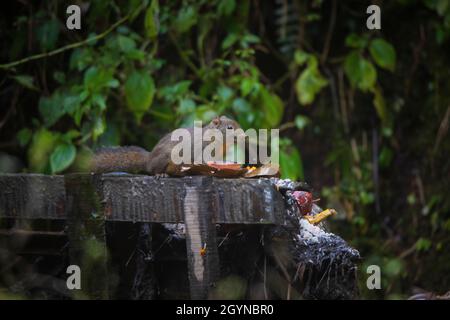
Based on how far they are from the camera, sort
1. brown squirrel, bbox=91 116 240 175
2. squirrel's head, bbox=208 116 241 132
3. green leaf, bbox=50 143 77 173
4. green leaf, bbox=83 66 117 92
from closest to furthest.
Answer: brown squirrel, bbox=91 116 240 175
squirrel's head, bbox=208 116 241 132
green leaf, bbox=50 143 77 173
green leaf, bbox=83 66 117 92

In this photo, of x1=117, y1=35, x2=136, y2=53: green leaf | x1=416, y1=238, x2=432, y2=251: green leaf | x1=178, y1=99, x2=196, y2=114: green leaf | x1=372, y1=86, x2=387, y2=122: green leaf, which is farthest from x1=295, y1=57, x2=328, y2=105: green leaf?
x1=117, y1=35, x2=136, y2=53: green leaf

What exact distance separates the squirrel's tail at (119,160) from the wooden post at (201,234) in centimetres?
76

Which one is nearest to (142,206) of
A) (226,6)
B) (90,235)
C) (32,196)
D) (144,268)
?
(90,235)

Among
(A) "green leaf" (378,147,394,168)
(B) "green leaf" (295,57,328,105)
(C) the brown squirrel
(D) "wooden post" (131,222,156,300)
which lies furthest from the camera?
(A) "green leaf" (378,147,394,168)

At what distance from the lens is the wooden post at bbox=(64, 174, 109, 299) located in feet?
8.61

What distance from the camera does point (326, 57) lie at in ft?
18.9

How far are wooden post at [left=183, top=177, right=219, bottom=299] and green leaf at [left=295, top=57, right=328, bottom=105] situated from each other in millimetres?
2908

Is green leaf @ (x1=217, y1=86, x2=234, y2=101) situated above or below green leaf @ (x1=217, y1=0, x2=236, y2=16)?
below

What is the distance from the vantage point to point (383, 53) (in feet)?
16.1

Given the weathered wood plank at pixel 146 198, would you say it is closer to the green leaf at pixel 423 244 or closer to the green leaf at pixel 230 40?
the green leaf at pixel 230 40

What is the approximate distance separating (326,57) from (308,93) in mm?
730

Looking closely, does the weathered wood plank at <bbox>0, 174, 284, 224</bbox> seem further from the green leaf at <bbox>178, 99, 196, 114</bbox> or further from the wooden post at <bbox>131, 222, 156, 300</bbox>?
the green leaf at <bbox>178, 99, 196, 114</bbox>

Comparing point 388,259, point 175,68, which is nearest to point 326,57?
point 175,68

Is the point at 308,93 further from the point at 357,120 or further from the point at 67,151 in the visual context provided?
the point at 67,151
